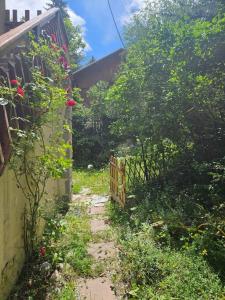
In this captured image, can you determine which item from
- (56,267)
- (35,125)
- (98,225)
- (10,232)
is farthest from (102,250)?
(35,125)

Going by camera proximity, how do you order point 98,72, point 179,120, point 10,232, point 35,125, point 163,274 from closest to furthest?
point 10,232 < point 35,125 < point 163,274 < point 179,120 < point 98,72

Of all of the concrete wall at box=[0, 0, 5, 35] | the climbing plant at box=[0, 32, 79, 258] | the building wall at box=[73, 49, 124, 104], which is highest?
the building wall at box=[73, 49, 124, 104]

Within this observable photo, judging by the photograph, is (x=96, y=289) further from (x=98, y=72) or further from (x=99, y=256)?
(x=98, y=72)

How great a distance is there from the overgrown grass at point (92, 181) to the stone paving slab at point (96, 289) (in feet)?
18.4

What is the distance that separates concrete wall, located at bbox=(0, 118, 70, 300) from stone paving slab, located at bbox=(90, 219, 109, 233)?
2330 mm

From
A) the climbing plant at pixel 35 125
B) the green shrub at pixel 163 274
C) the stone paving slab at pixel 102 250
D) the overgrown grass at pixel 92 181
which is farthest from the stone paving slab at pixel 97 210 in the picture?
the climbing plant at pixel 35 125

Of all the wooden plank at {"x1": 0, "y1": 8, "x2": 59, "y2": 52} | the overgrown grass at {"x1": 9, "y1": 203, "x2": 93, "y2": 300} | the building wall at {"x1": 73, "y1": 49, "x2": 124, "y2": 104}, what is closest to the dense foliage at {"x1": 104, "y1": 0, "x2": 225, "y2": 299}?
the overgrown grass at {"x1": 9, "y1": 203, "x2": 93, "y2": 300}

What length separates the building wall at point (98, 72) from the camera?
20891mm

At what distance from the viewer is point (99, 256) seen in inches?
193

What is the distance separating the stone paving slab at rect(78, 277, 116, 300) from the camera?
147 inches

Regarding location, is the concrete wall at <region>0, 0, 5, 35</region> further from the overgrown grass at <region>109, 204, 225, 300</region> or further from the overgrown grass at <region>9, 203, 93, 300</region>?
the overgrown grass at <region>109, 204, 225, 300</region>

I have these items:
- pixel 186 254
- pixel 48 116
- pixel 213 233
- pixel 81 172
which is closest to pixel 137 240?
pixel 186 254

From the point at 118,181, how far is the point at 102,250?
285 cm

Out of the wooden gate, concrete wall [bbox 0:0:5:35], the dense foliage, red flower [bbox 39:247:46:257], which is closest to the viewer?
red flower [bbox 39:247:46:257]
